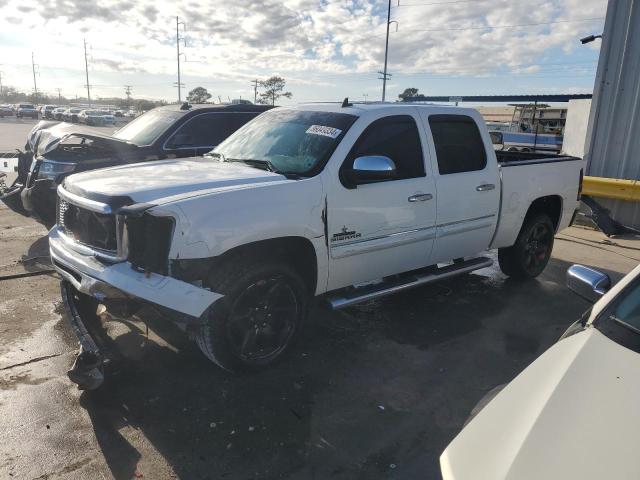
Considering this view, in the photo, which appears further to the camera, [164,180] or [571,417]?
[164,180]

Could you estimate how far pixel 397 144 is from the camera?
4.54 m

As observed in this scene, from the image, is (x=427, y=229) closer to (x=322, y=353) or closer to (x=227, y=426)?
(x=322, y=353)

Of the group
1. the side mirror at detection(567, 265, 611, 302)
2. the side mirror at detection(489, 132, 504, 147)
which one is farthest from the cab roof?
the side mirror at detection(489, 132, 504, 147)

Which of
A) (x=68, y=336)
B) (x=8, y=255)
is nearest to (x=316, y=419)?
(x=68, y=336)

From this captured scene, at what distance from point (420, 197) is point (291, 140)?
1.24 metres

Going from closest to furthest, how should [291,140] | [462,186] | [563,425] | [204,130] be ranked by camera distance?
[563,425] < [291,140] < [462,186] < [204,130]

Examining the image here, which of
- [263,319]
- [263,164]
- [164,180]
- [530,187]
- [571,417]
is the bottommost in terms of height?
[263,319]

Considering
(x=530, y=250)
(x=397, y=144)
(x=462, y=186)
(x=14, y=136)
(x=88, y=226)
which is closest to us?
(x=88, y=226)

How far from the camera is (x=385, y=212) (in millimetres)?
4316

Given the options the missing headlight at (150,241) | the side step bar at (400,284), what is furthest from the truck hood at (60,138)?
the side step bar at (400,284)

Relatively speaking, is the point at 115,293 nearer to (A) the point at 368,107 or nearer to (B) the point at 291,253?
(B) the point at 291,253

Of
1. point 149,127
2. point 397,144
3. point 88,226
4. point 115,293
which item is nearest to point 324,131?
point 397,144

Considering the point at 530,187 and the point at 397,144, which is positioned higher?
the point at 397,144

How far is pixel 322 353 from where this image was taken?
13.9 feet
